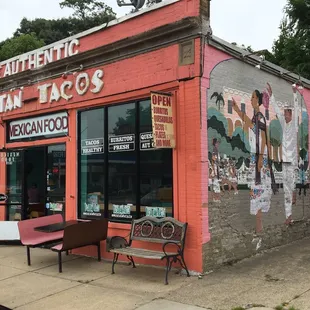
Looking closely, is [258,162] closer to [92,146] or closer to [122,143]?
[122,143]

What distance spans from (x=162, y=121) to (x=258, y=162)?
8.63 ft

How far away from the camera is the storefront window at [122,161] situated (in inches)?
306

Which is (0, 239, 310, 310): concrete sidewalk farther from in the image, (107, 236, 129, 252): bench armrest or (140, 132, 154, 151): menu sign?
(140, 132, 154, 151): menu sign

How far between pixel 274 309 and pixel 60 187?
5.83 metres

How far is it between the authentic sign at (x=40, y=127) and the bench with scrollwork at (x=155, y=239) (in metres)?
3.12

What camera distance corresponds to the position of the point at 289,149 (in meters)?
9.55

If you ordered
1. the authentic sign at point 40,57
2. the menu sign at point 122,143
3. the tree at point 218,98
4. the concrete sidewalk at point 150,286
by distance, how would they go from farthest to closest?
1. the authentic sign at point 40,57
2. the menu sign at point 122,143
3. the tree at point 218,98
4. the concrete sidewalk at point 150,286

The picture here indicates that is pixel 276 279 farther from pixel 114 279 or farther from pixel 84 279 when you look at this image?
pixel 84 279

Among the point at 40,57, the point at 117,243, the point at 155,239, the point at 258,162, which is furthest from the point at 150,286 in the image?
the point at 40,57

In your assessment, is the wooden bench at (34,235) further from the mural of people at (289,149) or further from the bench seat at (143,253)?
the mural of people at (289,149)

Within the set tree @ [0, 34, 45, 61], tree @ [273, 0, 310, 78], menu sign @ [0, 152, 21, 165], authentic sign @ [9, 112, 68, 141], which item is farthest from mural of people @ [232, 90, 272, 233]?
tree @ [0, 34, 45, 61]

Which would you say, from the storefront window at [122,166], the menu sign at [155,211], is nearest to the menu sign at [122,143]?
the storefront window at [122,166]

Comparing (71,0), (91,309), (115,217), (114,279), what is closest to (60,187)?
(115,217)

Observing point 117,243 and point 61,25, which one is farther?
point 61,25
